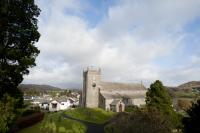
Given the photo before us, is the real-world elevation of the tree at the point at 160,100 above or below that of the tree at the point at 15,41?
below

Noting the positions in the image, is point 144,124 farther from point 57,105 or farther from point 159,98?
point 57,105

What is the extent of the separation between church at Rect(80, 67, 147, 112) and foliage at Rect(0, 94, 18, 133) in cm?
5600

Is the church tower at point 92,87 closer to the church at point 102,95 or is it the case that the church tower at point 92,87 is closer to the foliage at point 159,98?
the church at point 102,95

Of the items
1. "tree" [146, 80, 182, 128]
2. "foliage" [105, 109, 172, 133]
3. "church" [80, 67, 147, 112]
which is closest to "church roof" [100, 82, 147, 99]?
"church" [80, 67, 147, 112]

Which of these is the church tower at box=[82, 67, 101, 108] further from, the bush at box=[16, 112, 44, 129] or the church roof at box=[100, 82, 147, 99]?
the bush at box=[16, 112, 44, 129]

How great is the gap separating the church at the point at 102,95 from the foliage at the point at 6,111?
5600 cm

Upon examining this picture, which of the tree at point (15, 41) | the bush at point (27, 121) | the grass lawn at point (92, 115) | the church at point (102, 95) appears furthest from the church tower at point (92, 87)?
the tree at point (15, 41)

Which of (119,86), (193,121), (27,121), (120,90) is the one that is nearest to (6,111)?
(193,121)

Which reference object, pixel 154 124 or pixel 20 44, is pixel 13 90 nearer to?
pixel 20 44

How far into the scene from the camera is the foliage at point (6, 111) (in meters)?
22.4

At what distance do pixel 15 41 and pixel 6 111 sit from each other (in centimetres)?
627

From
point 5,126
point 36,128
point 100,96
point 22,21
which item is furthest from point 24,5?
point 100,96

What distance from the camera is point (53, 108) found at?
108250mm

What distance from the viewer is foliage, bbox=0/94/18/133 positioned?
22375mm
